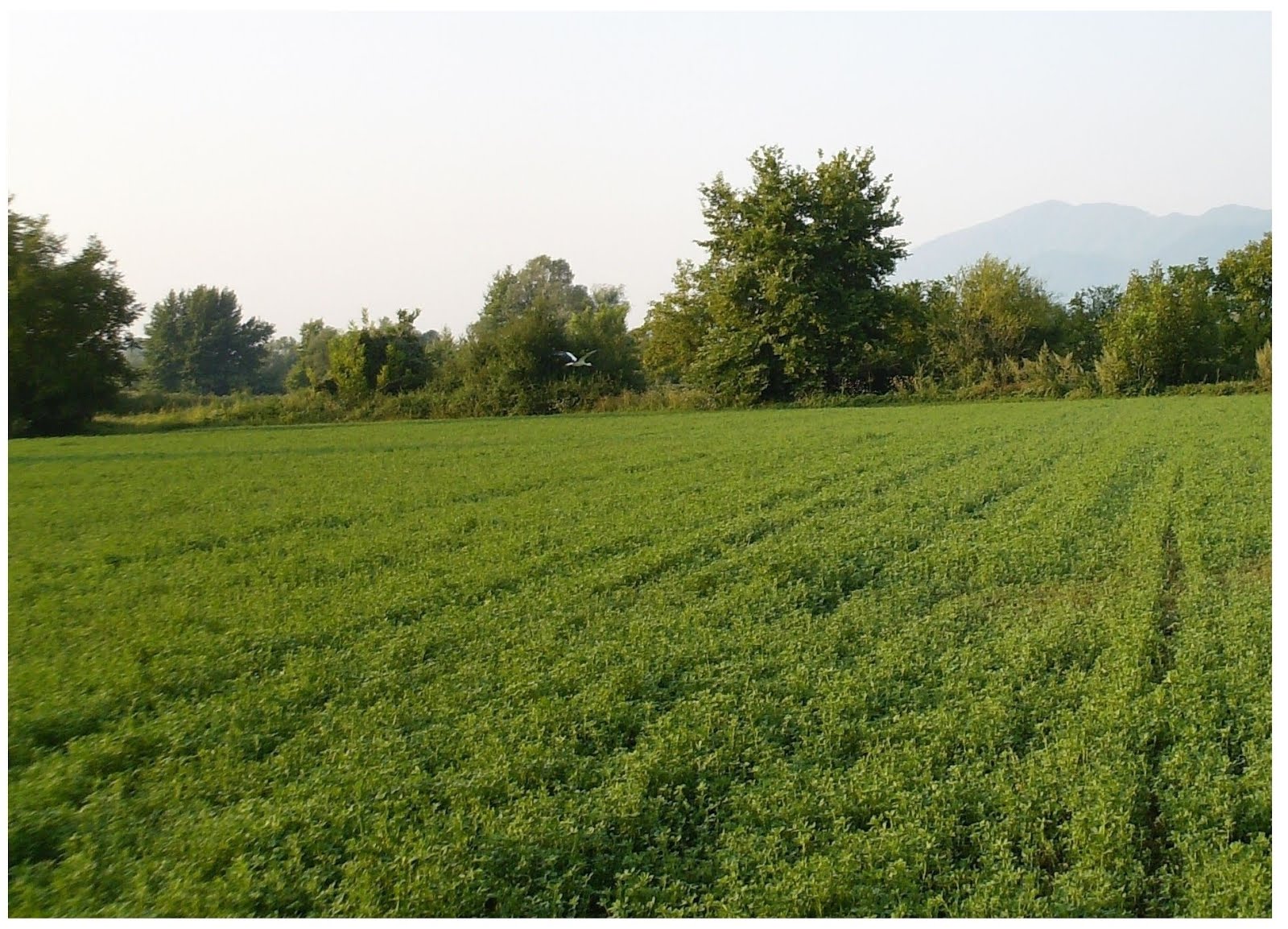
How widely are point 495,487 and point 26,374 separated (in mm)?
17668

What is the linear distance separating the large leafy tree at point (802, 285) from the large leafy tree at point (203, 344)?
1712cm

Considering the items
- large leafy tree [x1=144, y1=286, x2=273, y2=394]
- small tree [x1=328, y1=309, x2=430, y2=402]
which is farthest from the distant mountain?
large leafy tree [x1=144, y1=286, x2=273, y2=394]

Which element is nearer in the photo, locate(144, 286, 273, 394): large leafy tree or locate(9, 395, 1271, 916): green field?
locate(9, 395, 1271, 916): green field

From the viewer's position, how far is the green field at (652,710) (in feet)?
10.1

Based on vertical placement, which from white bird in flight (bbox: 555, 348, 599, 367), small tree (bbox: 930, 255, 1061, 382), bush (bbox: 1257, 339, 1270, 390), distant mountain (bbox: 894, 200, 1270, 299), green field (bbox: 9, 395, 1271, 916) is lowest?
green field (bbox: 9, 395, 1271, 916)

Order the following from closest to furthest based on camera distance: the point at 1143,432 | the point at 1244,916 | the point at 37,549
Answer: the point at 1244,916 < the point at 37,549 < the point at 1143,432

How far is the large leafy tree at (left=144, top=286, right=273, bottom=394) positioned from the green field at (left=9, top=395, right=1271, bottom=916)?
26.3m

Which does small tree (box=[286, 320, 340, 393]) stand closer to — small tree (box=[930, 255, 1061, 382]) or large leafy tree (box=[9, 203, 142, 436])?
large leafy tree (box=[9, 203, 142, 436])

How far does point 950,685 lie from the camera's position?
452 centimetres

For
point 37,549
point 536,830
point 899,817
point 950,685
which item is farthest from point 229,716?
point 37,549

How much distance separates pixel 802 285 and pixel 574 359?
794 cm

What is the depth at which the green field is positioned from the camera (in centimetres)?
308

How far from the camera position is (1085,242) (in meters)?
60.0

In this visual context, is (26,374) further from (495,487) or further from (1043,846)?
(1043,846)
